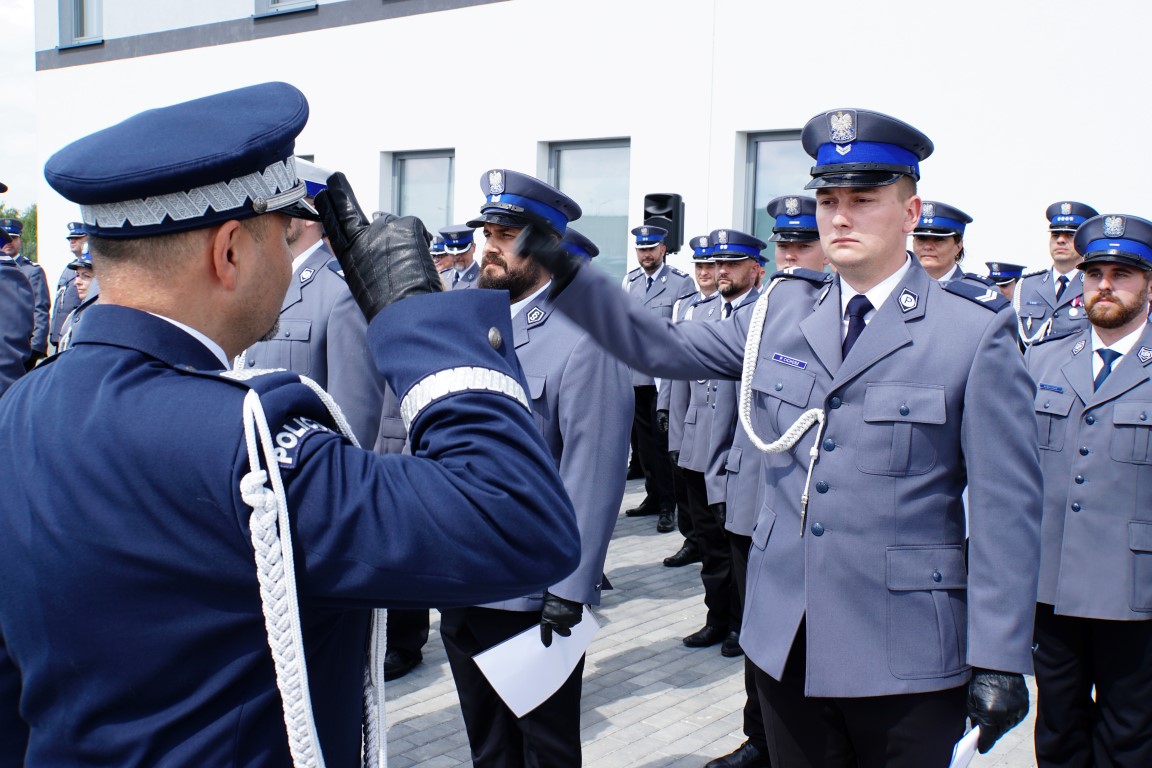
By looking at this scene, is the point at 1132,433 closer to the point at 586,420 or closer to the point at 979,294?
the point at 979,294

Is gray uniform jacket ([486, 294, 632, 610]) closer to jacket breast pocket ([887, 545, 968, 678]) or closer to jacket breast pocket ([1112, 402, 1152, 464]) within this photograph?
jacket breast pocket ([887, 545, 968, 678])

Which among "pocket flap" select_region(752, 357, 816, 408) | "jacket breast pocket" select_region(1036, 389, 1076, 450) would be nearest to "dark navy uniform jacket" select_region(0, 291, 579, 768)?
"pocket flap" select_region(752, 357, 816, 408)

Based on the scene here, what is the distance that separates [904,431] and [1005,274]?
6.37 metres

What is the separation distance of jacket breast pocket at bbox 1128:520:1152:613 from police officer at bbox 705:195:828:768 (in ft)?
4.68

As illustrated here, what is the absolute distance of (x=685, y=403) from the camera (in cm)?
746

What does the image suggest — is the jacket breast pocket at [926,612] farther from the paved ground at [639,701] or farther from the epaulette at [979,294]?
the paved ground at [639,701]

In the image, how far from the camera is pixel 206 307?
131 centimetres

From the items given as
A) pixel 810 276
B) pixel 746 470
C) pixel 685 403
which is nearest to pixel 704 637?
pixel 746 470

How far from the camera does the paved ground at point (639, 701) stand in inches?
171

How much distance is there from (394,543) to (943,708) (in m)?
1.90

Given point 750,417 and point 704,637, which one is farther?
point 704,637

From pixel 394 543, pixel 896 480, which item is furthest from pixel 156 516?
pixel 896 480

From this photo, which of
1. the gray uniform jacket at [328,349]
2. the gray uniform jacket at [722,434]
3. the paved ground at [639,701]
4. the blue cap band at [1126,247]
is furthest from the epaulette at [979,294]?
the gray uniform jacket at [722,434]

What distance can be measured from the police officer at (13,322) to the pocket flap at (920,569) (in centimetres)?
536
